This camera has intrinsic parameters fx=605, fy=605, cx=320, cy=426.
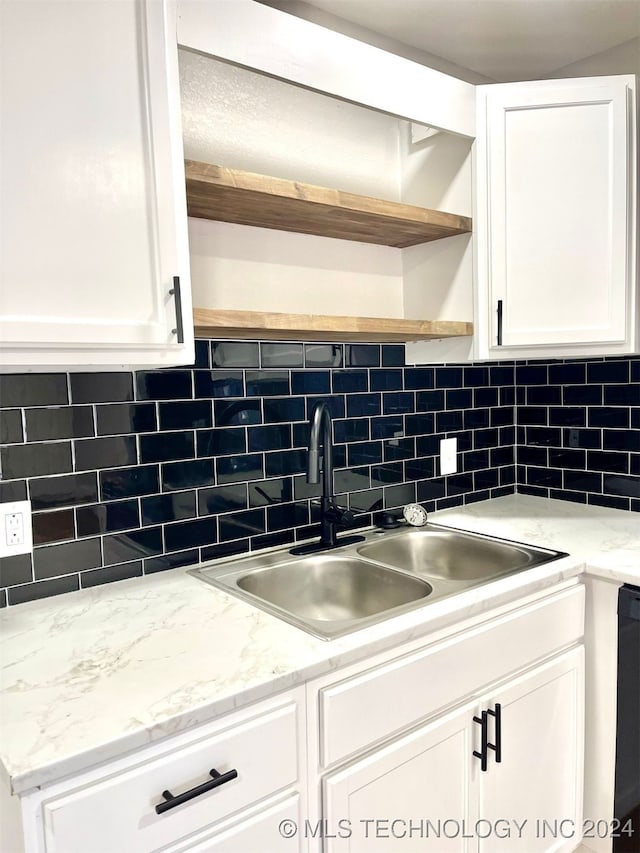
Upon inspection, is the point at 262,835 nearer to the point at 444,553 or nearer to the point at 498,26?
the point at 444,553

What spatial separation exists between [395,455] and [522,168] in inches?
39.8

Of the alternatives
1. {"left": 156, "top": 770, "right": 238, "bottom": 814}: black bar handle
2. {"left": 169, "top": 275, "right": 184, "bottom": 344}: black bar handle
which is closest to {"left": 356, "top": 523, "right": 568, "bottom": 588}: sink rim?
{"left": 156, "top": 770, "right": 238, "bottom": 814}: black bar handle

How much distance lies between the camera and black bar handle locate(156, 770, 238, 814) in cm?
94

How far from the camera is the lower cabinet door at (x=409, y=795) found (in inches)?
47.1

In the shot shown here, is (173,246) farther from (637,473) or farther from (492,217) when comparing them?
(637,473)

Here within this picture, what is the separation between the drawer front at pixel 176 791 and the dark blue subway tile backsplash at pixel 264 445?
0.64 meters

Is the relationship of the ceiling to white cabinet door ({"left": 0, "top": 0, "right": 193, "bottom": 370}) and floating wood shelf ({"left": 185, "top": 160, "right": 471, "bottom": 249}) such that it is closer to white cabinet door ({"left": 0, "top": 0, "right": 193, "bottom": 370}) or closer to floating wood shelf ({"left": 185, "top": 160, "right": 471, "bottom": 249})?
floating wood shelf ({"left": 185, "top": 160, "right": 471, "bottom": 249})

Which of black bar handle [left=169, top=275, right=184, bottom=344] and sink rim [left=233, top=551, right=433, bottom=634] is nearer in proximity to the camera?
black bar handle [left=169, top=275, right=184, bottom=344]

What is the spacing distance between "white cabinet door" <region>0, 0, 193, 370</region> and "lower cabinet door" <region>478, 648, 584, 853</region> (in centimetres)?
120

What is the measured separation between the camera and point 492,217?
1.91m

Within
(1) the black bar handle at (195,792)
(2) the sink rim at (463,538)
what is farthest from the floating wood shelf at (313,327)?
(1) the black bar handle at (195,792)

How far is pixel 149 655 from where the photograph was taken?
114 centimetres

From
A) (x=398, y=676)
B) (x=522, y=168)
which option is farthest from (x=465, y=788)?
(x=522, y=168)

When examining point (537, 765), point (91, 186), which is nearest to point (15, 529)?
point (91, 186)
